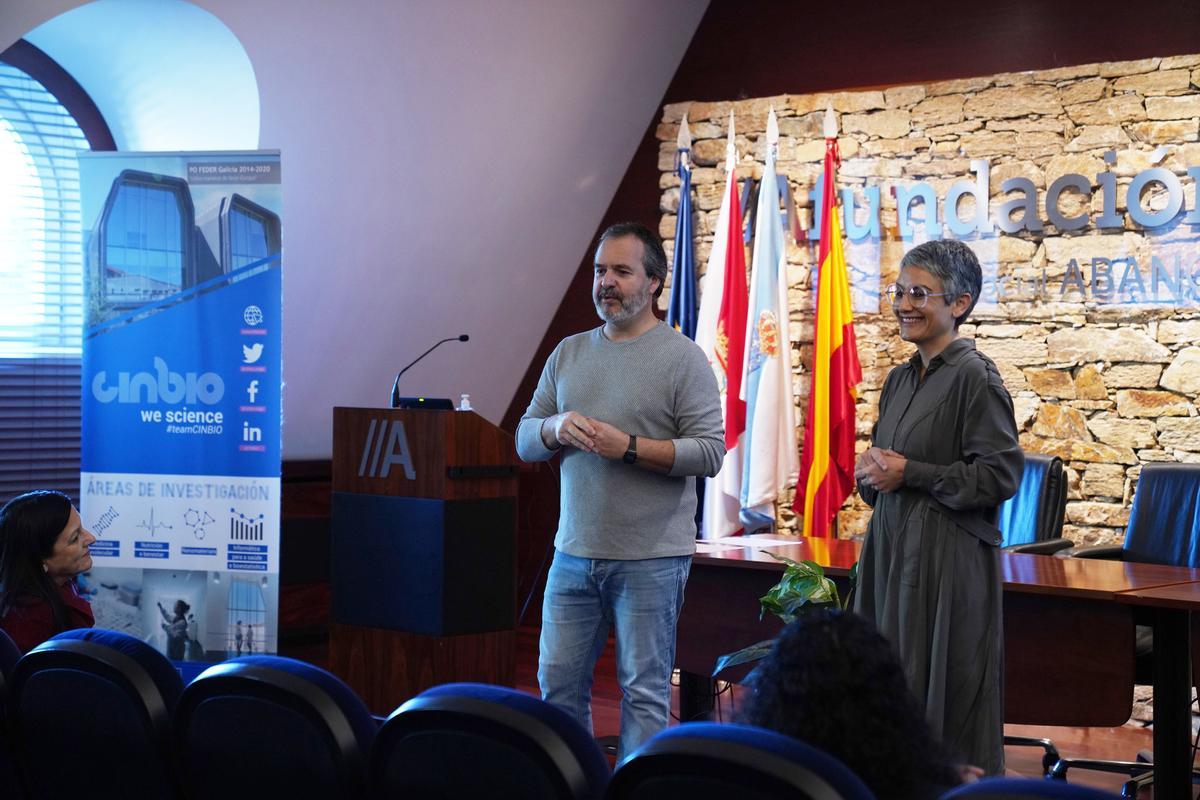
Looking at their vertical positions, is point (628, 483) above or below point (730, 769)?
above

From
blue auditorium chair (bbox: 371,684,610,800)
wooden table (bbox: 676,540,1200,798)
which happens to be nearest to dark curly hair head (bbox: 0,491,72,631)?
blue auditorium chair (bbox: 371,684,610,800)

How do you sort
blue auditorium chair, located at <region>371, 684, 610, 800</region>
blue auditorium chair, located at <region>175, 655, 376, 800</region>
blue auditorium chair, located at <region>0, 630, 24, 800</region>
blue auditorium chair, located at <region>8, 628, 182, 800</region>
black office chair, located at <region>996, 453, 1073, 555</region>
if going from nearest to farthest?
blue auditorium chair, located at <region>371, 684, 610, 800</region>, blue auditorium chair, located at <region>175, 655, 376, 800</region>, blue auditorium chair, located at <region>8, 628, 182, 800</region>, blue auditorium chair, located at <region>0, 630, 24, 800</region>, black office chair, located at <region>996, 453, 1073, 555</region>

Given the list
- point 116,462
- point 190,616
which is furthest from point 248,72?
point 190,616

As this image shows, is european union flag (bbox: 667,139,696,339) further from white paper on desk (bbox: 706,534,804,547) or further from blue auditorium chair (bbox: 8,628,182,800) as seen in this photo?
blue auditorium chair (bbox: 8,628,182,800)

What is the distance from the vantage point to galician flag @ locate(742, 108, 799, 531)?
18.9ft

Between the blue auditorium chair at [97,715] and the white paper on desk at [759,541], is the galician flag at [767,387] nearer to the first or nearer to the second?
the white paper on desk at [759,541]

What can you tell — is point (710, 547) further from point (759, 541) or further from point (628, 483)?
point (628, 483)

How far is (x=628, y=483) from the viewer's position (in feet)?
9.25

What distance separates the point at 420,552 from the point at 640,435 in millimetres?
1867

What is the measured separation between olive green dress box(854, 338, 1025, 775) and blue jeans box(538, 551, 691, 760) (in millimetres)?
453

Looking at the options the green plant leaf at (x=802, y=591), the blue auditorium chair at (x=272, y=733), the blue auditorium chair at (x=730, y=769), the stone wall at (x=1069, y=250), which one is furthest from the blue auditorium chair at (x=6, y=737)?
the stone wall at (x=1069, y=250)

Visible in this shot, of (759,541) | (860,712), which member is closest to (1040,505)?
(759,541)

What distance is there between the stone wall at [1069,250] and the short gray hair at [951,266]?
2.77 m

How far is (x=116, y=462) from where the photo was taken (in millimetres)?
4379
